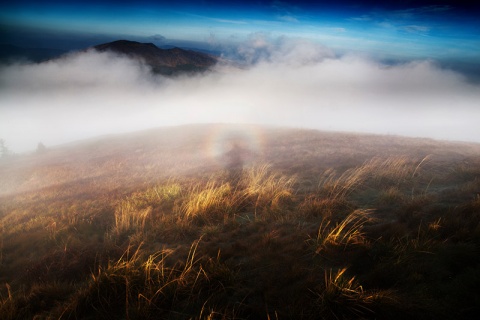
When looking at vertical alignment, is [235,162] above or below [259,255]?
below

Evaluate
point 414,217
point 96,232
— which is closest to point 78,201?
point 96,232

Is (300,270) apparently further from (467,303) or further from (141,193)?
(141,193)

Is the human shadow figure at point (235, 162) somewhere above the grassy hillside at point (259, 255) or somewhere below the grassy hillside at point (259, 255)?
below

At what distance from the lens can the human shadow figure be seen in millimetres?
12359

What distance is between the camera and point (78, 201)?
11117 millimetres

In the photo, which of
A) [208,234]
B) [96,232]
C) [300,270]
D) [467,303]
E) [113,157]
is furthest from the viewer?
[113,157]

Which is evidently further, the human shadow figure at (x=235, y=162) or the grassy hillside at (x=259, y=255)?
the human shadow figure at (x=235, y=162)

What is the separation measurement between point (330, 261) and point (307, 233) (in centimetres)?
111

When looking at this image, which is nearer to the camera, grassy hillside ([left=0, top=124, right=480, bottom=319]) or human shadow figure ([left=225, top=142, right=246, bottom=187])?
grassy hillside ([left=0, top=124, right=480, bottom=319])

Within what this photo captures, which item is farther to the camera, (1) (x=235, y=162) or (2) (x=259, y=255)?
(1) (x=235, y=162)

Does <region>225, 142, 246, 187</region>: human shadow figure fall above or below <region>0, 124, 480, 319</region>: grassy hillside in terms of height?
below

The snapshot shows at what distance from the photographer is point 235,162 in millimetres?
17734

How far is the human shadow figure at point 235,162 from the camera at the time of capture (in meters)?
12.4

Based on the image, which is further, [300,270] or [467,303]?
[300,270]
